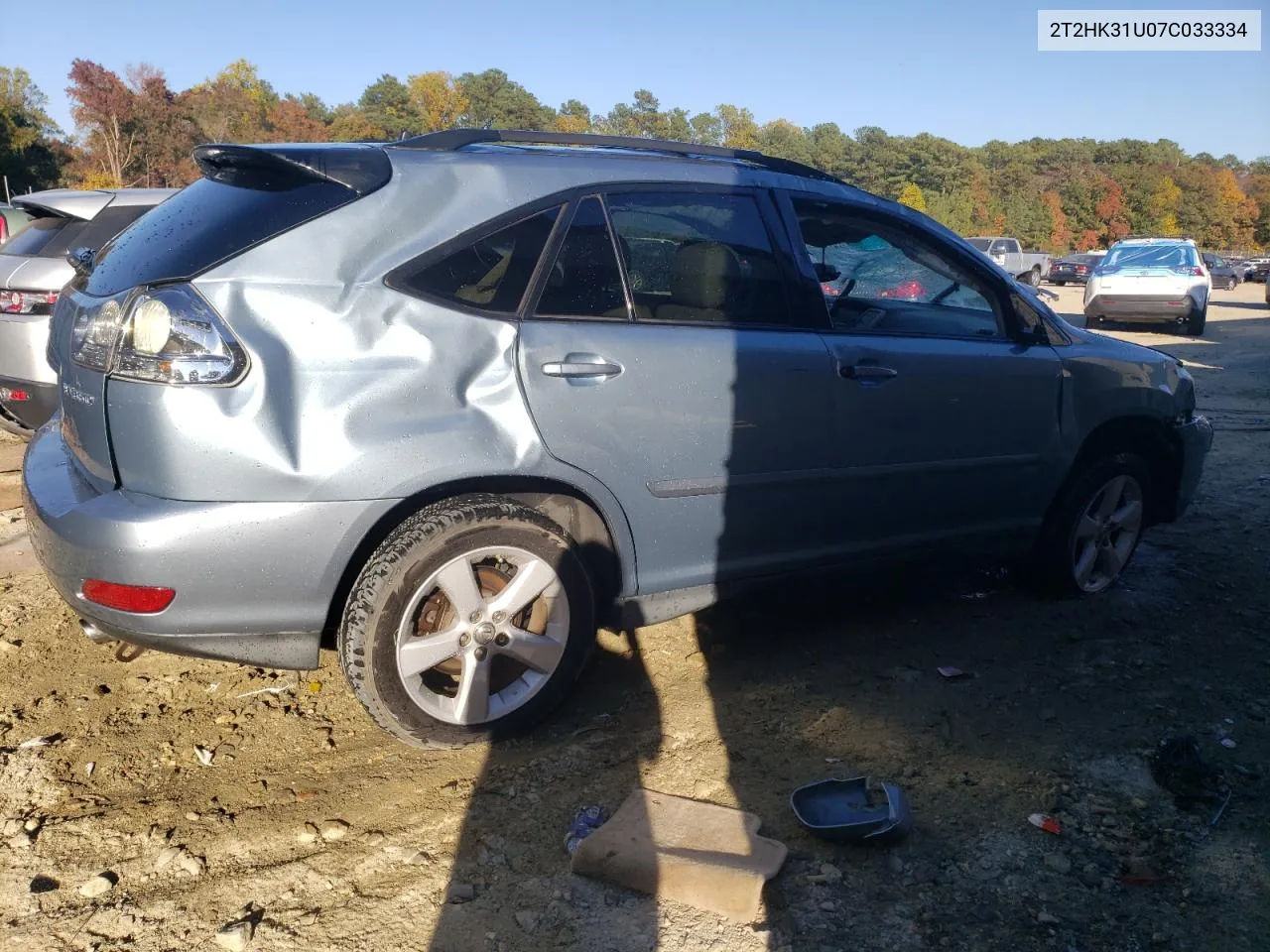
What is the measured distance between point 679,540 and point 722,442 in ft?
1.13

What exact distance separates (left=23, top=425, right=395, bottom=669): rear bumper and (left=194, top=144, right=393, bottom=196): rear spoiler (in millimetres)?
925

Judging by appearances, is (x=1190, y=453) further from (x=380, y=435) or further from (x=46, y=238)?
(x=46, y=238)

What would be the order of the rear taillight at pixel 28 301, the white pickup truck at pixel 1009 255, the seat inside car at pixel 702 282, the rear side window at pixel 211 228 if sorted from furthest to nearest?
the white pickup truck at pixel 1009 255 → the rear taillight at pixel 28 301 → the seat inside car at pixel 702 282 → the rear side window at pixel 211 228

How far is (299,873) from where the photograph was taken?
253 centimetres

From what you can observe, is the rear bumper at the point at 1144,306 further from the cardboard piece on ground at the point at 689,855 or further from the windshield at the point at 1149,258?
the cardboard piece on ground at the point at 689,855

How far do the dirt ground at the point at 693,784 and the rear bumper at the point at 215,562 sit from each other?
1.62 ft

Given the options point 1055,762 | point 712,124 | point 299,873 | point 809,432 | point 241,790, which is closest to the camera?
point 299,873

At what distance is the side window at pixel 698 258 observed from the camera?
322 centimetres

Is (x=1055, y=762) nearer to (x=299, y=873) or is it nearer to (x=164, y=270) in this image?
(x=299, y=873)

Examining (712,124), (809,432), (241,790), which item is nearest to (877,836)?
(809,432)

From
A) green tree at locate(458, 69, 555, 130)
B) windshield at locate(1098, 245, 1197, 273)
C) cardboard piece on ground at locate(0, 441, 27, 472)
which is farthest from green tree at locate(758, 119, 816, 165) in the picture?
cardboard piece on ground at locate(0, 441, 27, 472)

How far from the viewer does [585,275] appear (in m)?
3.11

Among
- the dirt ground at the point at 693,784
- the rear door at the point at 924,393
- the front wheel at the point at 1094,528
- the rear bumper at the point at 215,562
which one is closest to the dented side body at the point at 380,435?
the rear bumper at the point at 215,562

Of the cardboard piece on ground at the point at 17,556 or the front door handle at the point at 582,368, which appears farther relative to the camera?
the cardboard piece on ground at the point at 17,556
